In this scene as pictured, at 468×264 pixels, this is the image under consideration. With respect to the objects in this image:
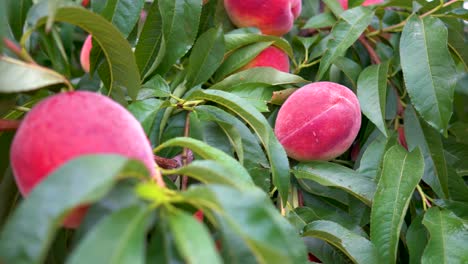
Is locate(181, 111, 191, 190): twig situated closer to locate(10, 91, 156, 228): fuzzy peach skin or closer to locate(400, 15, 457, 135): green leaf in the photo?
locate(10, 91, 156, 228): fuzzy peach skin

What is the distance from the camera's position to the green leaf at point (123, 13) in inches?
35.5

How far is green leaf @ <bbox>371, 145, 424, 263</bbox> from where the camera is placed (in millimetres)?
895

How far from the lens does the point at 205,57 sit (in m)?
1.04

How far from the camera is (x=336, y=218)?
1.01 m

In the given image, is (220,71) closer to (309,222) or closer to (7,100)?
(309,222)

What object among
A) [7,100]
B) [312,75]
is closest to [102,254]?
[7,100]

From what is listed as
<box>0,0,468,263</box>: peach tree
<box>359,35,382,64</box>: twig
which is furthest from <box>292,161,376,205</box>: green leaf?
<box>359,35,382,64</box>: twig

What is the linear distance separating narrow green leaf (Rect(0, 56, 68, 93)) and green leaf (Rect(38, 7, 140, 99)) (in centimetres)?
6

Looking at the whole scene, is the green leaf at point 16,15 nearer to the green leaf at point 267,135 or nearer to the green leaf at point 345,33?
the green leaf at point 267,135

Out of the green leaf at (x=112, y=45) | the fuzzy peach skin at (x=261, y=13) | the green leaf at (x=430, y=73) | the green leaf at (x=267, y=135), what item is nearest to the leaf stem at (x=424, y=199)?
the green leaf at (x=430, y=73)

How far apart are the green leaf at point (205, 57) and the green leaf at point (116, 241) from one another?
548 millimetres

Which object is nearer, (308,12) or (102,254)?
(102,254)

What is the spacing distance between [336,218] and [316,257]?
8cm

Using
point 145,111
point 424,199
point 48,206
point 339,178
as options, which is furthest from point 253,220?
point 424,199
